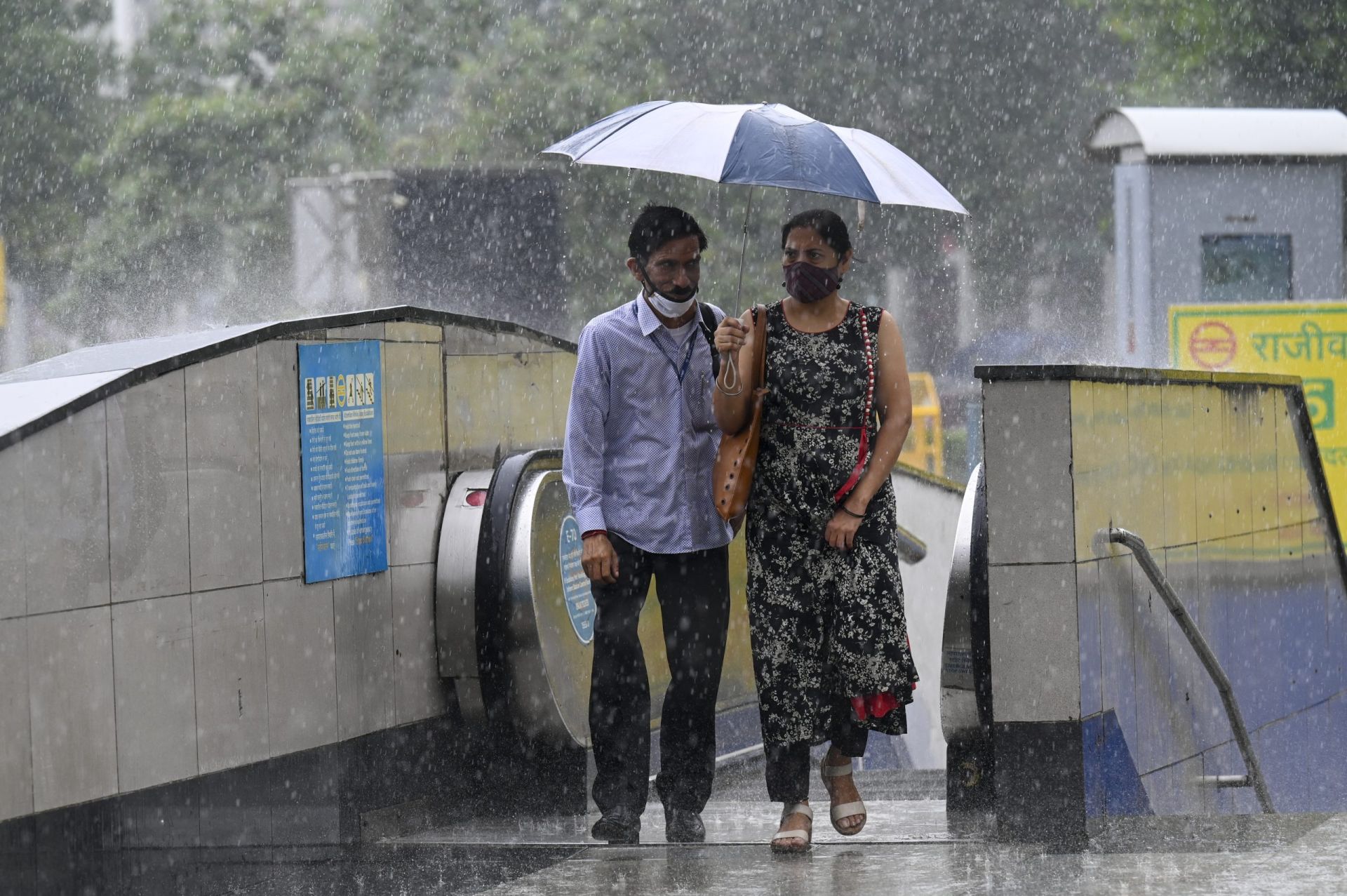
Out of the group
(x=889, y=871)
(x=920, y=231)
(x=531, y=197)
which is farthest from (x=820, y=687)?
(x=920, y=231)

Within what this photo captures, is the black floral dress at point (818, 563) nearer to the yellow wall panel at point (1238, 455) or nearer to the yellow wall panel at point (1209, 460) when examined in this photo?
the yellow wall panel at point (1209, 460)

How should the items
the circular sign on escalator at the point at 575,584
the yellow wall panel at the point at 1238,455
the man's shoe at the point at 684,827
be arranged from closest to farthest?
the man's shoe at the point at 684,827 < the circular sign on escalator at the point at 575,584 < the yellow wall panel at the point at 1238,455

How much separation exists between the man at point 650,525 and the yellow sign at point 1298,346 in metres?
6.83

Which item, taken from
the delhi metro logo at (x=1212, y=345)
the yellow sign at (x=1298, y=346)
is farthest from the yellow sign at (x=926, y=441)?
the yellow sign at (x=1298, y=346)

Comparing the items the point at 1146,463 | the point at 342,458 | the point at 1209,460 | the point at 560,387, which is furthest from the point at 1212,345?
the point at 342,458

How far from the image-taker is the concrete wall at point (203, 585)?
4875 millimetres

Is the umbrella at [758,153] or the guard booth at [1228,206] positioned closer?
the umbrella at [758,153]

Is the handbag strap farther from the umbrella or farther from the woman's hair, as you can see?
the umbrella

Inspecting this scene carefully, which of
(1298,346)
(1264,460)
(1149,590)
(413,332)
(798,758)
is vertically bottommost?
(798,758)

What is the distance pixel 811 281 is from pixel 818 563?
81 cm

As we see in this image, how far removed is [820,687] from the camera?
17.9 feet

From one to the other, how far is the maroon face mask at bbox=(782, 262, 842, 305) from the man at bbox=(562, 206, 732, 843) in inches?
14.4

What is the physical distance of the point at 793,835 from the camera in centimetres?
538

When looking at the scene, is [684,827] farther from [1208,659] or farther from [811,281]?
[1208,659]
